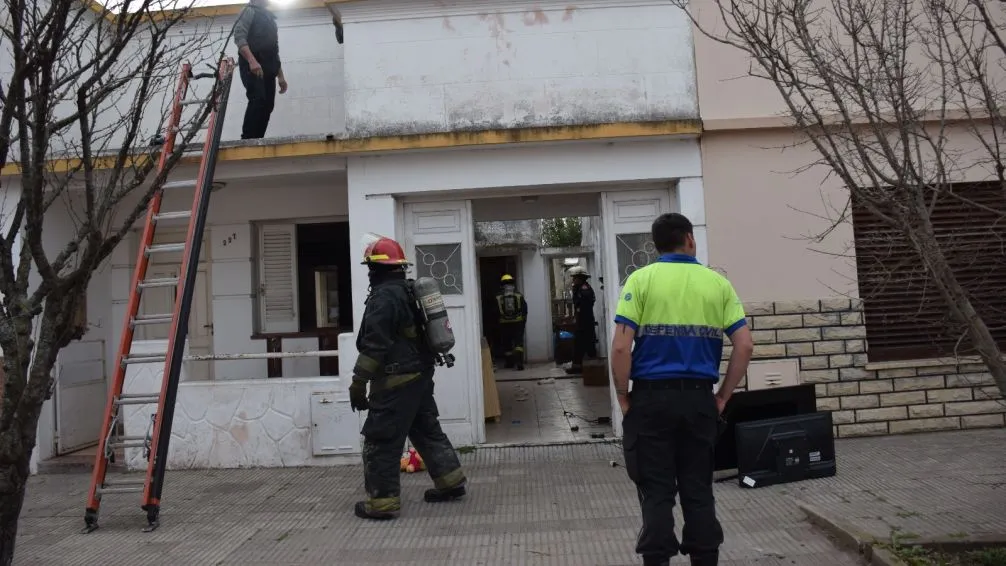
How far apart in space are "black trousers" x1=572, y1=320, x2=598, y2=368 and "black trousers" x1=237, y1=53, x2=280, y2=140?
6757 mm

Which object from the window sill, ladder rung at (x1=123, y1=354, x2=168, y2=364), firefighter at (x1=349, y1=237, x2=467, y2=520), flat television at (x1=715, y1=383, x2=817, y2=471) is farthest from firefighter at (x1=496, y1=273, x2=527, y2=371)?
ladder rung at (x1=123, y1=354, x2=168, y2=364)

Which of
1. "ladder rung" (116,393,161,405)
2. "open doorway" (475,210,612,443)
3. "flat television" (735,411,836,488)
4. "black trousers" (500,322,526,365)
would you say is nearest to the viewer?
"ladder rung" (116,393,161,405)

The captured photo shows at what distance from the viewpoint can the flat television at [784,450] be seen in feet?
18.5

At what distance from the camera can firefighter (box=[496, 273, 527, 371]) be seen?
45.9 ft

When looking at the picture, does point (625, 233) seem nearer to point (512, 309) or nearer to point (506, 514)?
point (506, 514)

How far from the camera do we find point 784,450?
224 inches

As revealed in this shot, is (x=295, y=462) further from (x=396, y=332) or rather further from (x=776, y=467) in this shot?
(x=776, y=467)

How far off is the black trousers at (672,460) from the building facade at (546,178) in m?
3.68

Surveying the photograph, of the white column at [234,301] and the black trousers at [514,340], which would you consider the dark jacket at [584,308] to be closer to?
the black trousers at [514,340]

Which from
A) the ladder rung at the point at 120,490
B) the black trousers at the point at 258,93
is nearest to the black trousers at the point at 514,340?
the black trousers at the point at 258,93

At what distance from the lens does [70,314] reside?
416 centimetres

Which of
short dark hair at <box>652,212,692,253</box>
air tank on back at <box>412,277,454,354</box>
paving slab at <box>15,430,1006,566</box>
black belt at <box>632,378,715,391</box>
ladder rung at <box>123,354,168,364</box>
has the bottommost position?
paving slab at <box>15,430,1006,566</box>

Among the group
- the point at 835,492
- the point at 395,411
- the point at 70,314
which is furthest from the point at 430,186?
→ the point at 835,492

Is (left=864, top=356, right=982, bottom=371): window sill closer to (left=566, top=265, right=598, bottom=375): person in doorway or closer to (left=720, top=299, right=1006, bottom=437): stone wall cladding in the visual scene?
(left=720, top=299, right=1006, bottom=437): stone wall cladding
